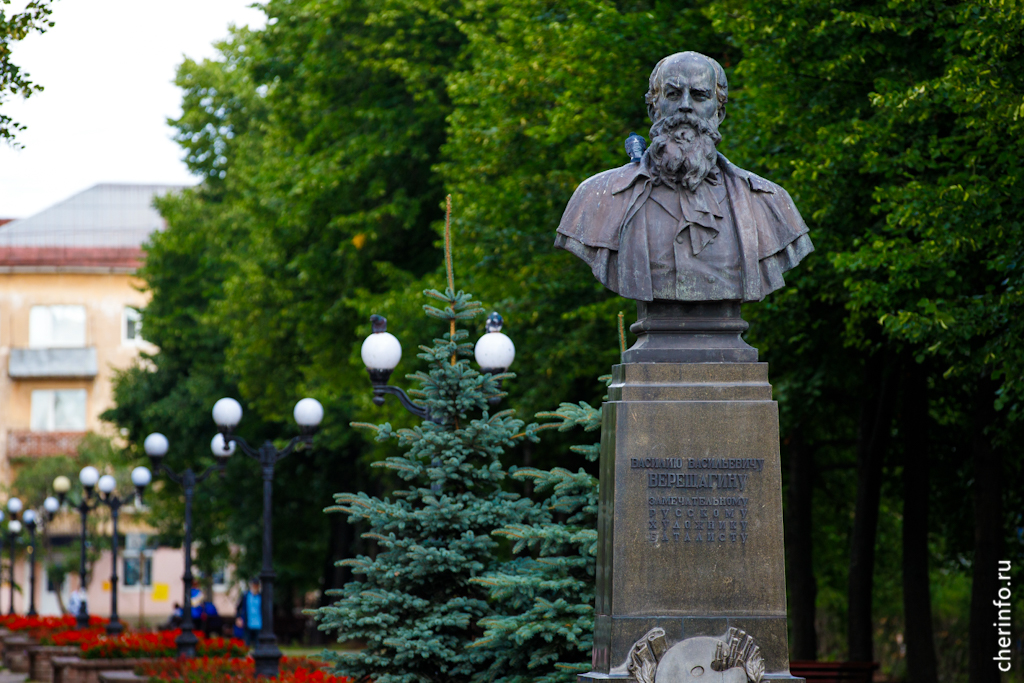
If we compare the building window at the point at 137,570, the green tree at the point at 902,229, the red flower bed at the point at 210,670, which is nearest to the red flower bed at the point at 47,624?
the red flower bed at the point at 210,670

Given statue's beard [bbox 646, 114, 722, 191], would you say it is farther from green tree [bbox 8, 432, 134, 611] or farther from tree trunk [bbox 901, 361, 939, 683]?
green tree [bbox 8, 432, 134, 611]

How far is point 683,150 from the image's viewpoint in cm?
868

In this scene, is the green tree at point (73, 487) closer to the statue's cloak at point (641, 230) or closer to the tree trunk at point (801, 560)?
the tree trunk at point (801, 560)

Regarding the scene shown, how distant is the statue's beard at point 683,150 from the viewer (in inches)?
341

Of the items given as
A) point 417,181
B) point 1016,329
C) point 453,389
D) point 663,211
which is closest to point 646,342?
point 663,211

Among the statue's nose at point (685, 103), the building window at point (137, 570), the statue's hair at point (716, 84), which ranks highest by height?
the statue's hair at point (716, 84)

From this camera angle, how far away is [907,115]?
14.8 meters

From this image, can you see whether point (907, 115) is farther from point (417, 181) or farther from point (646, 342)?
point (417, 181)

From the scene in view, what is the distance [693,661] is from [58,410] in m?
61.1

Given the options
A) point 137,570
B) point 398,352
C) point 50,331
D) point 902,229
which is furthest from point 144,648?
point 50,331

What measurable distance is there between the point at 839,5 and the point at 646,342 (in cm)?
881

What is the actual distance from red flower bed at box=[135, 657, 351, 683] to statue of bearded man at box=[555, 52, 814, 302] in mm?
7068

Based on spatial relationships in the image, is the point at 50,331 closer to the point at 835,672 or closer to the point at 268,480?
the point at 268,480

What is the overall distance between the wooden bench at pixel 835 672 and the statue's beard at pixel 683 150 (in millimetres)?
9243
